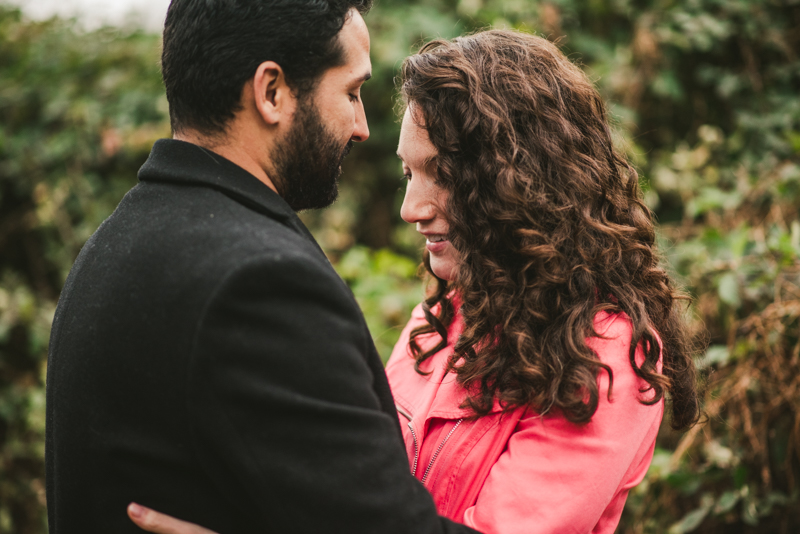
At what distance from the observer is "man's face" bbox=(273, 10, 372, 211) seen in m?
1.31

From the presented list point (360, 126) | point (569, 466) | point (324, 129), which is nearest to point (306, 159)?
point (324, 129)

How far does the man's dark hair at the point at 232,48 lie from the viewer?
1212 mm

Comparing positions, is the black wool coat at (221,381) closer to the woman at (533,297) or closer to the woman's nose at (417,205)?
the woman at (533,297)

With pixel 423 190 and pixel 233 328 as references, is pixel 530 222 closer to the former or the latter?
pixel 423 190

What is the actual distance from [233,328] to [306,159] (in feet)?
1.64

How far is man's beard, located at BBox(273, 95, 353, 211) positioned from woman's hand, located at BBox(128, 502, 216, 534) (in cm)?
71

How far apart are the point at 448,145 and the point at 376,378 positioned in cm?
65

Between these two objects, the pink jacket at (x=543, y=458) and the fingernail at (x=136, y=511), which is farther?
the pink jacket at (x=543, y=458)

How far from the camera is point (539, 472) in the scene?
131 centimetres

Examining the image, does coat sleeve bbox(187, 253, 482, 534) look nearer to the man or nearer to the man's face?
the man

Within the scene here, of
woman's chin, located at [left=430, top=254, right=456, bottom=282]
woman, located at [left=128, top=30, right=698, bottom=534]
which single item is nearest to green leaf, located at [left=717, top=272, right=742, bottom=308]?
woman, located at [left=128, top=30, right=698, bottom=534]

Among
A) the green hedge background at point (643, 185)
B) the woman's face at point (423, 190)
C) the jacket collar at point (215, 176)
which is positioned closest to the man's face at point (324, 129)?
the jacket collar at point (215, 176)

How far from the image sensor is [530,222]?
148 centimetres

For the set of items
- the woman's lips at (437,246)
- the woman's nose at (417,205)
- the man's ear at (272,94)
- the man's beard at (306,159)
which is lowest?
the woman's lips at (437,246)
